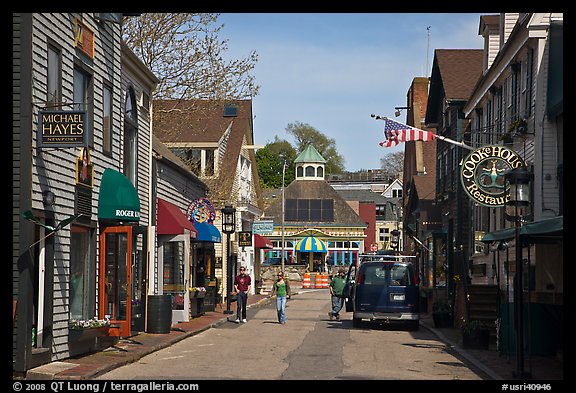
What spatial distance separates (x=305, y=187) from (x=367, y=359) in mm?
78175

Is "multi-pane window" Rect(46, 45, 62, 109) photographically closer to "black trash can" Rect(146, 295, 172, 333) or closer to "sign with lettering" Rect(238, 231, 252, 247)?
"black trash can" Rect(146, 295, 172, 333)

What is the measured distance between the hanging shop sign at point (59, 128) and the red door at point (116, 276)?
5.12 meters

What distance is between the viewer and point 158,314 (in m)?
24.9

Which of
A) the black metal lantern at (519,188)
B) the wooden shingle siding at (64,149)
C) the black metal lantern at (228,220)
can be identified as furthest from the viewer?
the black metal lantern at (228,220)

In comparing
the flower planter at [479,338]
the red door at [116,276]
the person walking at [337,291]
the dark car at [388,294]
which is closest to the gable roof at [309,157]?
the person walking at [337,291]

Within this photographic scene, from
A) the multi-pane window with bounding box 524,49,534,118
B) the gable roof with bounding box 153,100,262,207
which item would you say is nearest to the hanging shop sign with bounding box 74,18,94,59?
the multi-pane window with bounding box 524,49,534,118

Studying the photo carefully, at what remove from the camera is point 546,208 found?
2273cm

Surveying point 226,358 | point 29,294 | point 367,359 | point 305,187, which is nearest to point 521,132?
point 367,359

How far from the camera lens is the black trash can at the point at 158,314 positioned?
980 inches

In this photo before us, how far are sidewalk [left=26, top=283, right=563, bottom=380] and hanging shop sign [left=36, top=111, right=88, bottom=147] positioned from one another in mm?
3626

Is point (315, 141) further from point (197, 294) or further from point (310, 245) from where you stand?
point (197, 294)

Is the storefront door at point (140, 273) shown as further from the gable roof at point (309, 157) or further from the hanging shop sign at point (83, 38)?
the gable roof at point (309, 157)

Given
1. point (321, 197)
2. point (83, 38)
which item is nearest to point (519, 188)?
point (83, 38)
